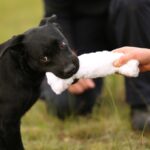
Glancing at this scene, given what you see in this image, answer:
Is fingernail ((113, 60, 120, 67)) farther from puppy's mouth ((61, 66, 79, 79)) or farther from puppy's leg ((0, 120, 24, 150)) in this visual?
puppy's leg ((0, 120, 24, 150))

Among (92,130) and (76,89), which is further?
(76,89)

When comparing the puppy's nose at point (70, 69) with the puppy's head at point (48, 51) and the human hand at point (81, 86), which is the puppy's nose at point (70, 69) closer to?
the puppy's head at point (48, 51)

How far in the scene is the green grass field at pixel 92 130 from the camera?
10.3 ft

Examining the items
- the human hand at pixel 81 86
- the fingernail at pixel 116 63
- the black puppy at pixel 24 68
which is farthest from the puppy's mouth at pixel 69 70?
the human hand at pixel 81 86

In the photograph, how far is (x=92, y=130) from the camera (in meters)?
3.48

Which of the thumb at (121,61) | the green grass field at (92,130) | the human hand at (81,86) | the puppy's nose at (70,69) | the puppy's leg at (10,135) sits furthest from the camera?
the human hand at (81,86)

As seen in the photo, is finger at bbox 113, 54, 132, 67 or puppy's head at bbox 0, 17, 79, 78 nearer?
puppy's head at bbox 0, 17, 79, 78

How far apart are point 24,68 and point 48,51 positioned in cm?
22

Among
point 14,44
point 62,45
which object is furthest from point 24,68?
point 62,45

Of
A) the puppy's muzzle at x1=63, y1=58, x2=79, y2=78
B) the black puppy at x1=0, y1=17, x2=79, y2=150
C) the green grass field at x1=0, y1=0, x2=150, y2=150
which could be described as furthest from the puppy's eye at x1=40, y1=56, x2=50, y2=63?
the green grass field at x1=0, y1=0, x2=150, y2=150

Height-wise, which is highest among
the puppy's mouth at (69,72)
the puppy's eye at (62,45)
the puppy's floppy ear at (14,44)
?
the puppy's floppy ear at (14,44)

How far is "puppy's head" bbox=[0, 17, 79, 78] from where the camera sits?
8.45 feet

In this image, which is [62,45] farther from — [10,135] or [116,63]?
[10,135]

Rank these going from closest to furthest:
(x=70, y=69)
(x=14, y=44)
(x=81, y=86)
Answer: (x=70, y=69) → (x=14, y=44) → (x=81, y=86)
